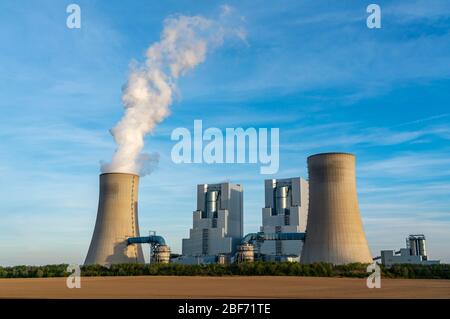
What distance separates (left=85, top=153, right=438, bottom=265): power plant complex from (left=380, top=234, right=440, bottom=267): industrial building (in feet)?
0.38

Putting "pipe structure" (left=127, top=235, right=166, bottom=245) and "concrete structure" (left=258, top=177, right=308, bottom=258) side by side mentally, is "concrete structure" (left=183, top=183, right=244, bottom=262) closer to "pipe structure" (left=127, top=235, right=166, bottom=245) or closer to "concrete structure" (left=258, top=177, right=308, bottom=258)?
"concrete structure" (left=258, top=177, right=308, bottom=258)

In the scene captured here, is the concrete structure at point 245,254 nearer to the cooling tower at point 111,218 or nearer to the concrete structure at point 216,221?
the concrete structure at point 216,221

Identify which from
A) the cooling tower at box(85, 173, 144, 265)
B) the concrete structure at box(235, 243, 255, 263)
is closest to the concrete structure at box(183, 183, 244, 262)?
the concrete structure at box(235, 243, 255, 263)

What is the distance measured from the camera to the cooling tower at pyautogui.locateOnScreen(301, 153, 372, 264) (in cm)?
3959

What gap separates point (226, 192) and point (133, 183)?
24.6 metres

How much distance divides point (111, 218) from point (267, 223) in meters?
30.0

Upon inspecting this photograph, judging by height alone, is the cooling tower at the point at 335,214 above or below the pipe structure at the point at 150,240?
above

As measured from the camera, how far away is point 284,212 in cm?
7025

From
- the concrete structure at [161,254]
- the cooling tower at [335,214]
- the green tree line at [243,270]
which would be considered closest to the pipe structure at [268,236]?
the concrete structure at [161,254]

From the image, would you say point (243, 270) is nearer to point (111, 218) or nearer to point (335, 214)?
point (335, 214)

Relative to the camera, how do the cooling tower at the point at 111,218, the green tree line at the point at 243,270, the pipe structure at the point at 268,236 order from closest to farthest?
the green tree line at the point at 243,270 → the cooling tower at the point at 111,218 → the pipe structure at the point at 268,236

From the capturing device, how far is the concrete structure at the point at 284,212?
221ft

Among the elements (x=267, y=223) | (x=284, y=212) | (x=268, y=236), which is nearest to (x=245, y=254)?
(x=268, y=236)
